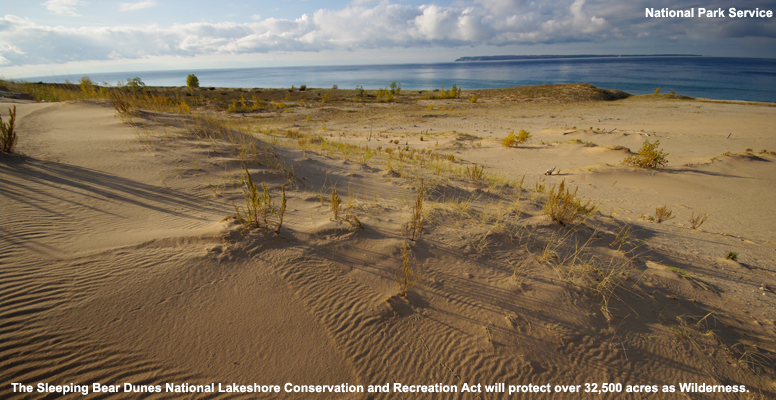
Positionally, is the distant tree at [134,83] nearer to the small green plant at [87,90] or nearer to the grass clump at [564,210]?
the small green plant at [87,90]

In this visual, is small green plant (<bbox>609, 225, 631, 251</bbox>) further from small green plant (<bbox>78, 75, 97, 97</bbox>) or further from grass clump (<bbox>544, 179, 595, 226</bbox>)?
small green plant (<bbox>78, 75, 97, 97</bbox>)

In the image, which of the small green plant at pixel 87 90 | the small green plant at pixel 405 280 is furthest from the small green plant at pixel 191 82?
the small green plant at pixel 405 280

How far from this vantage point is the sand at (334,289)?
2160mm

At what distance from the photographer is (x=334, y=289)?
2895 millimetres

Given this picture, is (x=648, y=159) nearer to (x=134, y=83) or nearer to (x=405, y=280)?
(x=405, y=280)

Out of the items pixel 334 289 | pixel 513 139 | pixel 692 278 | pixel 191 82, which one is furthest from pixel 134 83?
pixel 191 82

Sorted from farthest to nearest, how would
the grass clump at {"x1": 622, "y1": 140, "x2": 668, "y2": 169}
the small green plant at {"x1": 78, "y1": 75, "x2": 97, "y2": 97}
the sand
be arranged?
the small green plant at {"x1": 78, "y1": 75, "x2": 97, "y2": 97} < the grass clump at {"x1": 622, "y1": 140, "x2": 668, "y2": 169} < the sand

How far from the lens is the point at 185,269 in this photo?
9.29ft

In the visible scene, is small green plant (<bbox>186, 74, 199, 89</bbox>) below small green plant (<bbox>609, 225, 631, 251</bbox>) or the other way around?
the other way around

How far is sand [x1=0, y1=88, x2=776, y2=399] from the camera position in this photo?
216cm

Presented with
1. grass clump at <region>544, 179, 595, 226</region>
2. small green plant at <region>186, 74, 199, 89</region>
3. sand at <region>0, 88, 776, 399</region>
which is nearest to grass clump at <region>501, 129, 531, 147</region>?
sand at <region>0, 88, 776, 399</region>

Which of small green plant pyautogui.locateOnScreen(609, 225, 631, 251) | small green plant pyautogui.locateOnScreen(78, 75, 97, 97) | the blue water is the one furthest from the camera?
the blue water

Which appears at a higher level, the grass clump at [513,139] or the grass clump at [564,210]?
the grass clump at [513,139]

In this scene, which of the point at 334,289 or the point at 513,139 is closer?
the point at 334,289
